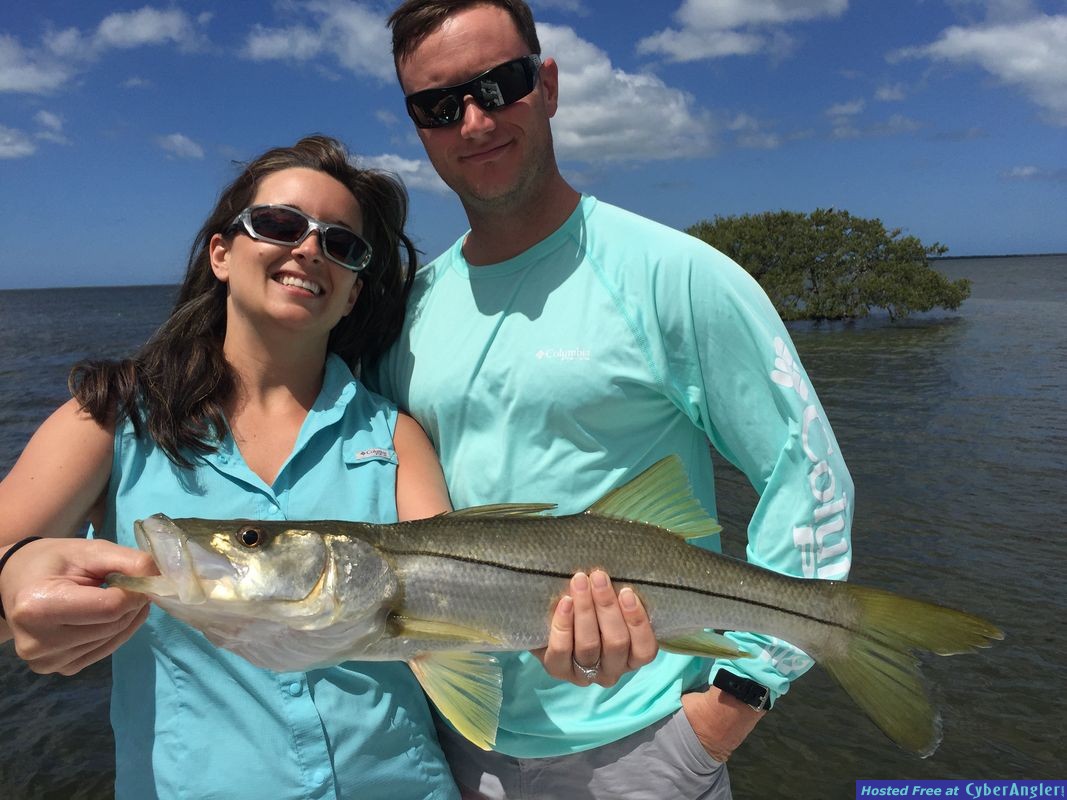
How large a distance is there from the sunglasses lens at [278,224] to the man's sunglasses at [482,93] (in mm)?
707

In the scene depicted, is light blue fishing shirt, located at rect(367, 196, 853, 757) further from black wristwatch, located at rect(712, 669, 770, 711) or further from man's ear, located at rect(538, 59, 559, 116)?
man's ear, located at rect(538, 59, 559, 116)

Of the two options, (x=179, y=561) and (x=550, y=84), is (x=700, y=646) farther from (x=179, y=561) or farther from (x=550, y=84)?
(x=550, y=84)

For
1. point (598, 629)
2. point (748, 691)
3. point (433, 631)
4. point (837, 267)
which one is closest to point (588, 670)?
point (598, 629)

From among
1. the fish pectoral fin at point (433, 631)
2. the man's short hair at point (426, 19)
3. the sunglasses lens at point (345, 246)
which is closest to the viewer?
the fish pectoral fin at point (433, 631)

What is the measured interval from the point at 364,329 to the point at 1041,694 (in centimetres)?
798

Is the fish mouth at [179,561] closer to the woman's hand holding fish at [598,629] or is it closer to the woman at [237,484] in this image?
the woman at [237,484]

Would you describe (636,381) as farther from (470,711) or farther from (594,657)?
(470,711)

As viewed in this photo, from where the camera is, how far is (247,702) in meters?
2.70

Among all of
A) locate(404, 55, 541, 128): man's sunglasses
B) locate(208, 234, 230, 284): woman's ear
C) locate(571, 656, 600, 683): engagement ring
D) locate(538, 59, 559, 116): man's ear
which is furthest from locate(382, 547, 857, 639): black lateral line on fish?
locate(538, 59, 559, 116): man's ear

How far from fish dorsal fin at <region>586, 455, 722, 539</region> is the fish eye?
1.11 metres

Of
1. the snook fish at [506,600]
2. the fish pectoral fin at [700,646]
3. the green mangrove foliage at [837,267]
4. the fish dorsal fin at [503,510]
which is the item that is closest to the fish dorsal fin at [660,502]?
the snook fish at [506,600]

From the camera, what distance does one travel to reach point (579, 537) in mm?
2611

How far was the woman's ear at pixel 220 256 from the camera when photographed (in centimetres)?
353

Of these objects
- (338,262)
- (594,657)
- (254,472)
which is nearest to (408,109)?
(338,262)
